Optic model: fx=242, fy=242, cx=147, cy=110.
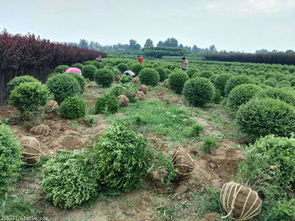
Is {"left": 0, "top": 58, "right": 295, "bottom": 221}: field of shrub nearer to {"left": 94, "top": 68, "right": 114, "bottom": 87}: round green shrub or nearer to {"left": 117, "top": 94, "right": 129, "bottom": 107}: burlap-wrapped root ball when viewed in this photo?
{"left": 117, "top": 94, "right": 129, "bottom": 107}: burlap-wrapped root ball

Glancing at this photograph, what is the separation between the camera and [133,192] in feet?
12.2

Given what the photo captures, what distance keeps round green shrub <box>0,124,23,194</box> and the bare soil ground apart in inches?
15.9

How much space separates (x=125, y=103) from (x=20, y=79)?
348 cm

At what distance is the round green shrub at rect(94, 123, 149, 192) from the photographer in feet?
11.2

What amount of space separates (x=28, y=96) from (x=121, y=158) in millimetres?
3790

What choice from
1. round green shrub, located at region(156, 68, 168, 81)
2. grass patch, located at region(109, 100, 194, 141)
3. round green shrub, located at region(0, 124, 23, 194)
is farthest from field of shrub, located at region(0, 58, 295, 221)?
round green shrub, located at region(156, 68, 168, 81)

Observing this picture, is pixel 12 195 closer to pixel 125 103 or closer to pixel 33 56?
pixel 125 103

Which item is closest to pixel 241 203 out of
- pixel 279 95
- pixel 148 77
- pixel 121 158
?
pixel 121 158

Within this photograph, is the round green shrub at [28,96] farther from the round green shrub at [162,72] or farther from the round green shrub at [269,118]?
the round green shrub at [162,72]

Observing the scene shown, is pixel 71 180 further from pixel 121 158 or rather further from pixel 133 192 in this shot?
pixel 133 192

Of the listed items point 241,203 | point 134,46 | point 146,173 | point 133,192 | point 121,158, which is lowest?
point 133,192

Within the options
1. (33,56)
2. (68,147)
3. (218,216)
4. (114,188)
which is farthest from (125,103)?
(218,216)

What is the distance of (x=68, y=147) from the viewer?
5047mm

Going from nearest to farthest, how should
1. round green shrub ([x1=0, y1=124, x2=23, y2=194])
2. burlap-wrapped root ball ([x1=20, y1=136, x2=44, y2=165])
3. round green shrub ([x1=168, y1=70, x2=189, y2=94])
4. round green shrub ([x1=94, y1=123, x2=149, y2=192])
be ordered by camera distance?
round green shrub ([x1=0, y1=124, x2=23, y2=194]) → round green shrub ([x1=94, y1=123, x2=149, y2=192]) → burlap-wrapped root ball ([x1=20, y1=136, x2=44, y2=165]) → round green shrub ([x1=168, y1=70, x2=189, y2=94])
